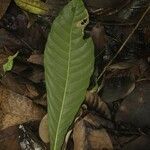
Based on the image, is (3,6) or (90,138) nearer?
(90,138)

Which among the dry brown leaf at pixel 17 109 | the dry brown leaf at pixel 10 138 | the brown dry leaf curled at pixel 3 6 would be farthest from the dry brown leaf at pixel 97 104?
the brown dry leaf curled at pixel 3 6

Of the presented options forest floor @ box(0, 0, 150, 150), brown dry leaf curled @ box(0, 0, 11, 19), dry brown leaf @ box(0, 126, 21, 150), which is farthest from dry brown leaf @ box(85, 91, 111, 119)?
brown dry leaf curled @ box(0, 0, 11, 19)

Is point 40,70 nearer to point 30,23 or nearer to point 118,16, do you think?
point 30,23

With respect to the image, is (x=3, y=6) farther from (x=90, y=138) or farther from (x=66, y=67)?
(x=90, y=138)

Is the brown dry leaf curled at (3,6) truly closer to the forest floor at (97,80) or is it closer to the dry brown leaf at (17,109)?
the forest floor at (97,80)

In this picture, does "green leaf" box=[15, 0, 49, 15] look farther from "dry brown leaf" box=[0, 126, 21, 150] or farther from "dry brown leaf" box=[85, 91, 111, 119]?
"dry brown leaf" box=[0, 126, 21, 150]

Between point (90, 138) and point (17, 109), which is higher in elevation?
point (17, 109)

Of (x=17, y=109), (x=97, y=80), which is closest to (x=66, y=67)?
(x=97, y=80)

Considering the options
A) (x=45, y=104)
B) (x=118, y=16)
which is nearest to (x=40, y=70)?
(x=45, y=104)

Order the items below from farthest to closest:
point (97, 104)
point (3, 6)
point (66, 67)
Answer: point (3, 6), point (97, 104), point (66, 67)

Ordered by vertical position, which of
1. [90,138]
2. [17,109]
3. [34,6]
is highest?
[34,6]
